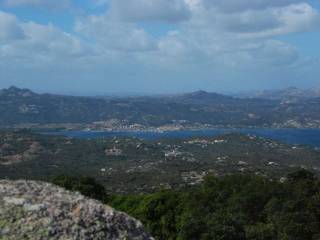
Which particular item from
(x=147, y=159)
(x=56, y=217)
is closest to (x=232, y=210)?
(x=56, y=217)

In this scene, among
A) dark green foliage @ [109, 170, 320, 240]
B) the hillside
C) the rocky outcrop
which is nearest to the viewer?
the rocky outcrop

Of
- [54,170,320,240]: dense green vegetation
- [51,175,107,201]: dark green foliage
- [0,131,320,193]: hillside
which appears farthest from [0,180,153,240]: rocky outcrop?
[0,131,320,193]: hillside

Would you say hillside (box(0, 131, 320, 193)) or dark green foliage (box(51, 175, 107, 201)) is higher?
dark green foliage (box(51, 175, 107, 201))

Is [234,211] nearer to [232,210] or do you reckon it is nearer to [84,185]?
[232,210]

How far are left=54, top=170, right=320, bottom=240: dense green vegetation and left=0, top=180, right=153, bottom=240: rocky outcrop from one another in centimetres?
2258

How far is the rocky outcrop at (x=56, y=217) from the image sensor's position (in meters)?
5.49

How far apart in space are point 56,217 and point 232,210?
29144 mm

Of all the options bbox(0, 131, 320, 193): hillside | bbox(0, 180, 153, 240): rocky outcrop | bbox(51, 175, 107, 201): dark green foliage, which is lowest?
bbox(0, 131, 320, 193): hillside

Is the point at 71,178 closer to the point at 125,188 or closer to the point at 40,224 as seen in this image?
the point at 125,188

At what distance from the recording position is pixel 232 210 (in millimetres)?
33969

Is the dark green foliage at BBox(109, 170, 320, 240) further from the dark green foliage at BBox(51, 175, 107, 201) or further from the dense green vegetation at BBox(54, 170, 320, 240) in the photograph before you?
the dark green foliage at BBox(51, 175, 107, 201)

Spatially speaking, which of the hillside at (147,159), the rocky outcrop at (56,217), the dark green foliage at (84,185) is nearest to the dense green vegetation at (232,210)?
the dark green foliage at (84,185)

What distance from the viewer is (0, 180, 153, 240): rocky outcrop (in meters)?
5.49

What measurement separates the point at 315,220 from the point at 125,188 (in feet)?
160
